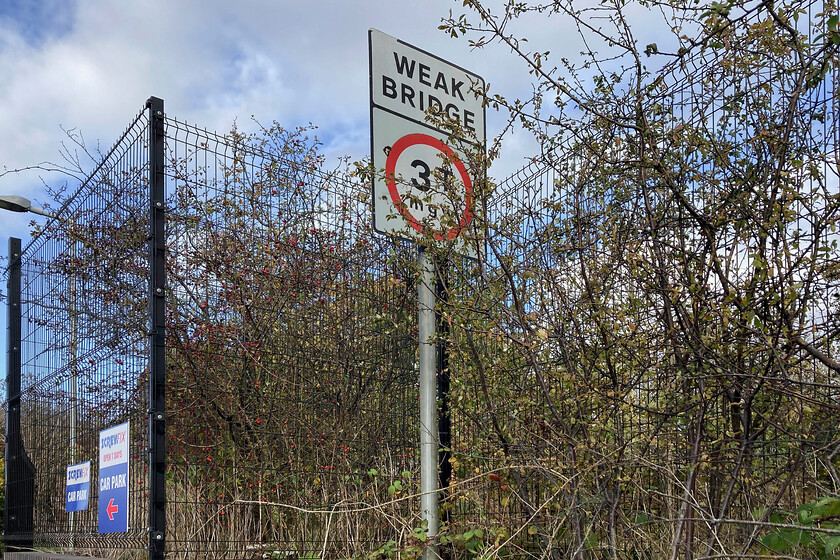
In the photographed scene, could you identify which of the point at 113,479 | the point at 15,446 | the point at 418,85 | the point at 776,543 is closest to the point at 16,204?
the point at 15,446

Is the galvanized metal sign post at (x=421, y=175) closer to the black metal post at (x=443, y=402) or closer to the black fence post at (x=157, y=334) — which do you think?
the black metal post at (x=443, y=402)

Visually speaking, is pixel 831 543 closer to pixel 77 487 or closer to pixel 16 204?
pixel 77 487

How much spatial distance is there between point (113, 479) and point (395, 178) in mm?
2839

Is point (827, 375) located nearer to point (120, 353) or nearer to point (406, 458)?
point (406, 458)

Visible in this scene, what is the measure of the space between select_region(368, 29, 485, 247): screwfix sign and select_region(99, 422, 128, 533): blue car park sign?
2381mm

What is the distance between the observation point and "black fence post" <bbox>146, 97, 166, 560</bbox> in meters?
4.95

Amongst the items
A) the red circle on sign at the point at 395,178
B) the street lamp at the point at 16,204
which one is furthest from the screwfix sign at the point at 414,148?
the street lamp at the point at 16,204

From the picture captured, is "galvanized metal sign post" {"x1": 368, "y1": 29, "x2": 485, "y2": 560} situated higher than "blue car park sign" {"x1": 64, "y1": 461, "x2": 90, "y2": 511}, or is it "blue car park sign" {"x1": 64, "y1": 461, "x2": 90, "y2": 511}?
"galvanized metal sign post" {"x1": 368, "y1": 29, "x2": 485, "y2": 560}

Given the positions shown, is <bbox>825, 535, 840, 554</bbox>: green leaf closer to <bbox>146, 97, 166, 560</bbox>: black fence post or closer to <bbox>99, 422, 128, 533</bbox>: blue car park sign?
<bbox>146, 97, 166, 560</bbox>: black fence post

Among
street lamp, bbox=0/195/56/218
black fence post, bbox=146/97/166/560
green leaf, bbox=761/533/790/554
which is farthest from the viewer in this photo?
street lamp, bbox=0/195/56/218

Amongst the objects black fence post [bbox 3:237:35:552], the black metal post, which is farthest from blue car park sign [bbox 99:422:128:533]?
black fence post [bbox 3:237:35:552]

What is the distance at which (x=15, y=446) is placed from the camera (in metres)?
8.82

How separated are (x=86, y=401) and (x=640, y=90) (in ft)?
15.6

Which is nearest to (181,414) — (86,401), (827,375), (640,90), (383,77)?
(86,401)
